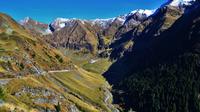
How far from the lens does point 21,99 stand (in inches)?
7849

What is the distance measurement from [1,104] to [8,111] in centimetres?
526

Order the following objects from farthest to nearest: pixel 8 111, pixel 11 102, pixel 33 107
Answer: pixel 33 107 → pixel 11 102 → pixel 8 111

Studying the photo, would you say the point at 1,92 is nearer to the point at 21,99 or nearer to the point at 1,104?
the point at 1,104

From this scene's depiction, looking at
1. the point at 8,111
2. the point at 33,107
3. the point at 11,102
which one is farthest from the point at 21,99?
the point at 8,111

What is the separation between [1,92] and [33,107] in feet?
119

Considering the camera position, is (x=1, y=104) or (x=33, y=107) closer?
(x=1, y=104)

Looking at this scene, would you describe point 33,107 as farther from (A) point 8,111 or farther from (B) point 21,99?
(A) point 8,111

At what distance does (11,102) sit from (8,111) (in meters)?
15.2

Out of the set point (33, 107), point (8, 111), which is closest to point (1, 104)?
point (8, 111)

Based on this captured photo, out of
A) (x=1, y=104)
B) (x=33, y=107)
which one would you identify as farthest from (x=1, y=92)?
(x=33, y=107)

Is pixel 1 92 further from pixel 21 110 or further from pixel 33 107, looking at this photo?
pixel 33 107

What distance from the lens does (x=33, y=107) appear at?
638ft

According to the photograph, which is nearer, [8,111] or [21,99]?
[8,111]

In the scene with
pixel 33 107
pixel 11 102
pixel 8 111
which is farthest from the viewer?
pixel 33 107
